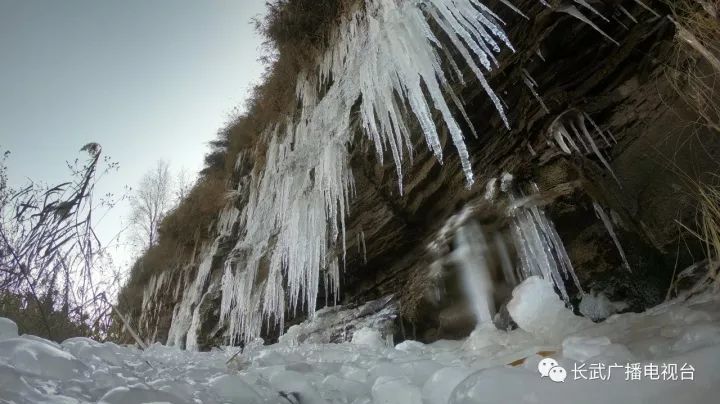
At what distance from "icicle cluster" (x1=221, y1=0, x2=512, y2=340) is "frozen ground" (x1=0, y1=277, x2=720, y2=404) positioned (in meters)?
1.07

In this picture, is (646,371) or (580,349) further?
(580,349)

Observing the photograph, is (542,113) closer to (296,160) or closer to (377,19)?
(377,19)

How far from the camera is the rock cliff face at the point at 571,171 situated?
2740mm

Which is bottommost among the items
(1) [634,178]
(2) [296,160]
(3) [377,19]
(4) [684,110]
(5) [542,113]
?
(1) [634,178]

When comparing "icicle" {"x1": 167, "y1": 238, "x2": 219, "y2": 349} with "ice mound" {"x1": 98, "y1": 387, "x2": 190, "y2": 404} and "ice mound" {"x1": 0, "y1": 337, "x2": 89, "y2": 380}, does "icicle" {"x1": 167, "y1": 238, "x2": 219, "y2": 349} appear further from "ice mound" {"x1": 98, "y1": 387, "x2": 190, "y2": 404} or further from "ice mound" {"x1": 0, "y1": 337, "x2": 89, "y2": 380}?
"ice mound" {"x1": 98, "y1": 387, "x2": 190, "y2": 404}

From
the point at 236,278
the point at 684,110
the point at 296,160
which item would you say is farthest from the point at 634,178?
the point at 236,278

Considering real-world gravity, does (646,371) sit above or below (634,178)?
below

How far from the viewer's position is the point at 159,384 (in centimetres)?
136

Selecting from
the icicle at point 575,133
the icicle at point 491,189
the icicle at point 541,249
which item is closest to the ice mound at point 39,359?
the icicle at point 541,249

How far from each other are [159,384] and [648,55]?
3441 millimetres

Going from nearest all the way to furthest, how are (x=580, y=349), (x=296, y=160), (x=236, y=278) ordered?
(x=580, y=349) → (x=296, y=160) → (x=236, y=278)

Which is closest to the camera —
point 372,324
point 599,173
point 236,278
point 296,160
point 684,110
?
point 684,110

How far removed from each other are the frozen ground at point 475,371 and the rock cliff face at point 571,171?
104cm

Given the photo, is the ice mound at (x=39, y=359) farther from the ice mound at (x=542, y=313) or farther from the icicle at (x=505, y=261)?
the icicle at (x=505, y=261)
